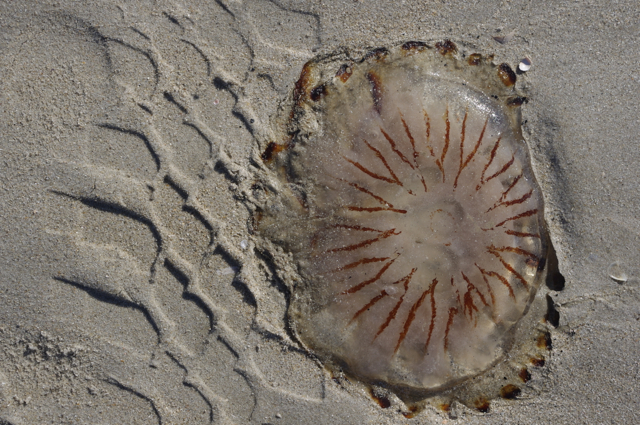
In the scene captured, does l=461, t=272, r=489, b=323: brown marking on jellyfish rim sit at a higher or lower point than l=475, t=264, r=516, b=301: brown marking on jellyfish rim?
lower

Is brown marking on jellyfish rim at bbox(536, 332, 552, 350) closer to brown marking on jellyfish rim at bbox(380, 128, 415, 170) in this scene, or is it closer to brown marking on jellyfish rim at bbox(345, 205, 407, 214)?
brown marking on jellyfish rim at bbox(345, 205, 407, 214)

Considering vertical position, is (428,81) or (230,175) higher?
(428,81)

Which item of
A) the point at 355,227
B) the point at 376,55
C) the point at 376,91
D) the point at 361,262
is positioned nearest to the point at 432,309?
the point at 361,262

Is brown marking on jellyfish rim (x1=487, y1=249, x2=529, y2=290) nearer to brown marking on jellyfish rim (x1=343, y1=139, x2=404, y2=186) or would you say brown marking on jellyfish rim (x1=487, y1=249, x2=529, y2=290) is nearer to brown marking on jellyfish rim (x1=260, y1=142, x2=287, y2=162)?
brown marking on jellyfish rim (x1=343, y1=139, x2=404, y2=186)

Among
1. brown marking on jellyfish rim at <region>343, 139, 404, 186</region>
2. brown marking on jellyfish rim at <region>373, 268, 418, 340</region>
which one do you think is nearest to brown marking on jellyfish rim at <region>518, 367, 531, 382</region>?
brown marking on jellyfish rim at <region>373, 268, 418, 340</region>

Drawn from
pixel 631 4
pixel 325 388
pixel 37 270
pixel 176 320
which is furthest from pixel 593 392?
pixel 37 270

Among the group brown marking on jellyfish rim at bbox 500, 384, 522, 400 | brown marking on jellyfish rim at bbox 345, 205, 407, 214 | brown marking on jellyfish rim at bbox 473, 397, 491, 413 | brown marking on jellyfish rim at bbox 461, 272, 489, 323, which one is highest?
brown marking on jellyfish rim at bbox 345, 205, 407, 214

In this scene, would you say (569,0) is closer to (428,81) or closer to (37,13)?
(428,81)
